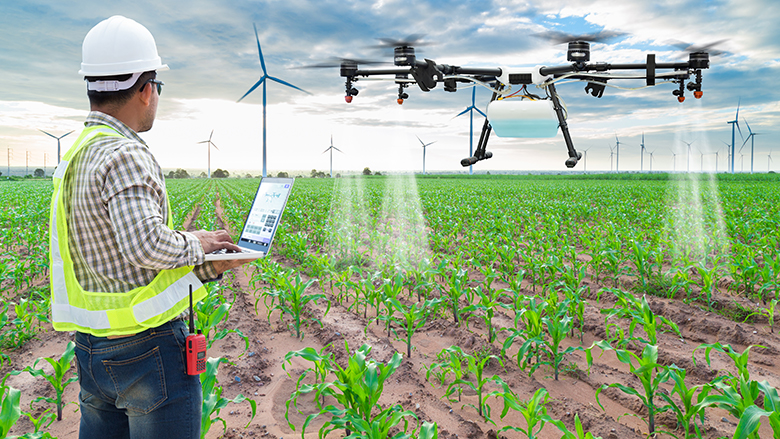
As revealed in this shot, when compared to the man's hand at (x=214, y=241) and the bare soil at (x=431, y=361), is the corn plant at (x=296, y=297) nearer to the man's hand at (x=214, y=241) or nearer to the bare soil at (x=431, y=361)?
the bare soil at (x=431, y=361)

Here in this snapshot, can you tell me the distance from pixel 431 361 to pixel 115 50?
158 inches

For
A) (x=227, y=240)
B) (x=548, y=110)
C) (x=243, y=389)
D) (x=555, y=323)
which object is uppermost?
(x=548, y=110)

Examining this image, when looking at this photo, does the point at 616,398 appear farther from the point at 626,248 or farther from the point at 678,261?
the point at 626,248

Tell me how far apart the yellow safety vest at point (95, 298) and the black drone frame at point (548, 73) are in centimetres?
389

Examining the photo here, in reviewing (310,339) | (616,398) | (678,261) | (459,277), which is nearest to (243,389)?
(310,339)

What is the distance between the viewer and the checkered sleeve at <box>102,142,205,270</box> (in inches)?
61.3

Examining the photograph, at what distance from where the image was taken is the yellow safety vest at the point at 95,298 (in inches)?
66.2

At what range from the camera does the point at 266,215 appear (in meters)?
2.47

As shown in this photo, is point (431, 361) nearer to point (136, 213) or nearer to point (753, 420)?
point (753, 420)

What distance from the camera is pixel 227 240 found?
6.51 feet

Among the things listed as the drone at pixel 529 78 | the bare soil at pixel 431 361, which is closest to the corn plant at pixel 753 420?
the bare soil at pixel 431 361

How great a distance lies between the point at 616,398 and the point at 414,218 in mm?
11451

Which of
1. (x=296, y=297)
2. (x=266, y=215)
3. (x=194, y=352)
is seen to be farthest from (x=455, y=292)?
(x=194, y=352)

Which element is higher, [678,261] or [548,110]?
[548,110]
